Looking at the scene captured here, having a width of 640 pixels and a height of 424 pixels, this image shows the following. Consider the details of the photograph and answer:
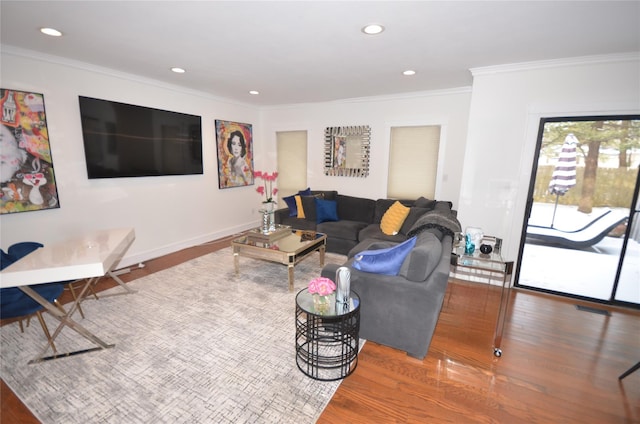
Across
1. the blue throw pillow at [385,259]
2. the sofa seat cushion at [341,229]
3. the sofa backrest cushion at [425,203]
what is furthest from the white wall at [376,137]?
the blue throw pillow at [385,259]

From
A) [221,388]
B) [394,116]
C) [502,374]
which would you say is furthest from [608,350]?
[394,116]

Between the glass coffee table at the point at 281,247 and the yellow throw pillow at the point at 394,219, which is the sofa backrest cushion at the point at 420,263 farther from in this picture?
the yellow throw pillow at the point at 394,219

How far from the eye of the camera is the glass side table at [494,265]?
2307 mm

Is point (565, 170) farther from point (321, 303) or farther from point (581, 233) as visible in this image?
point (321, 303)

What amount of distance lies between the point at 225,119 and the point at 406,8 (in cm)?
403

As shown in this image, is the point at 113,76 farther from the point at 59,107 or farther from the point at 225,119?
the point at 225,119

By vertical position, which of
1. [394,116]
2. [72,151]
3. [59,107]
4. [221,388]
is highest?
[394,116]

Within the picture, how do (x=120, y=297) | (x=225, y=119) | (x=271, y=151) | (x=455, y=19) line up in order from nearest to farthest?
1. (x=455, y=19)
2. (x=120, y=297)
3. (x=225, y=119)
4. (x=271, y=151)

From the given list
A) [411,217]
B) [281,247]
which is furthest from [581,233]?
[281,247]

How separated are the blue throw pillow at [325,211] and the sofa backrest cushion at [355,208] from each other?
0.24m

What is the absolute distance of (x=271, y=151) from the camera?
609 cm

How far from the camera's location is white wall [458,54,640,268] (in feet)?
9.20

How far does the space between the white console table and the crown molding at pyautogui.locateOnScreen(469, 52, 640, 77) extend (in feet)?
13.8

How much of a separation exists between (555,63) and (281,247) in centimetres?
364
